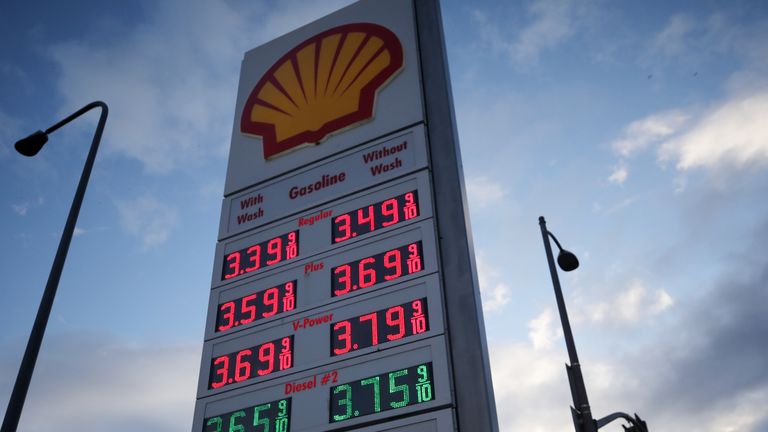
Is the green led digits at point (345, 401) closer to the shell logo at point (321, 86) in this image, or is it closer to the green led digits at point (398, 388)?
the green led digits at point (398, 388)

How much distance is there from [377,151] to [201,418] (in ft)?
23.7

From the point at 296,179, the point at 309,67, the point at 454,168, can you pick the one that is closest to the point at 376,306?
the point at 454,168

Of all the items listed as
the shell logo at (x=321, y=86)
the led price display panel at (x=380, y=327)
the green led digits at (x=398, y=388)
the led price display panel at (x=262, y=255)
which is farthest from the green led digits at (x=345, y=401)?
the shell logo at (x=321, y=86)

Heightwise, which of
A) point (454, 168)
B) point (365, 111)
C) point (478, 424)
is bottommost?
point (478, 424)

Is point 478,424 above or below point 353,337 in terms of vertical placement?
below

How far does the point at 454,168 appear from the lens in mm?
15867

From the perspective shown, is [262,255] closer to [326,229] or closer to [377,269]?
[326,229]

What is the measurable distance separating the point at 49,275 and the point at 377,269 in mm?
6501

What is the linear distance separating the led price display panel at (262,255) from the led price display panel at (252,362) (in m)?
2.12

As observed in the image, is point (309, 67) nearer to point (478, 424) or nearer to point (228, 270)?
point (228, 270)

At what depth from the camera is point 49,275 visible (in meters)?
10.1

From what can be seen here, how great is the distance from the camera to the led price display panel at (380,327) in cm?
1349

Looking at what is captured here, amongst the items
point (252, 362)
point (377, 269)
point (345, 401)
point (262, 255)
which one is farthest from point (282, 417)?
point (262, 255)

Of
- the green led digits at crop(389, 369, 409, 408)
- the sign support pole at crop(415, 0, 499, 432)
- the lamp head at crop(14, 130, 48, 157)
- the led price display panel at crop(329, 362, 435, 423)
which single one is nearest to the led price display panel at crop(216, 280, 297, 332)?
the led price display panel at crop(329, 362, 435, 423)
